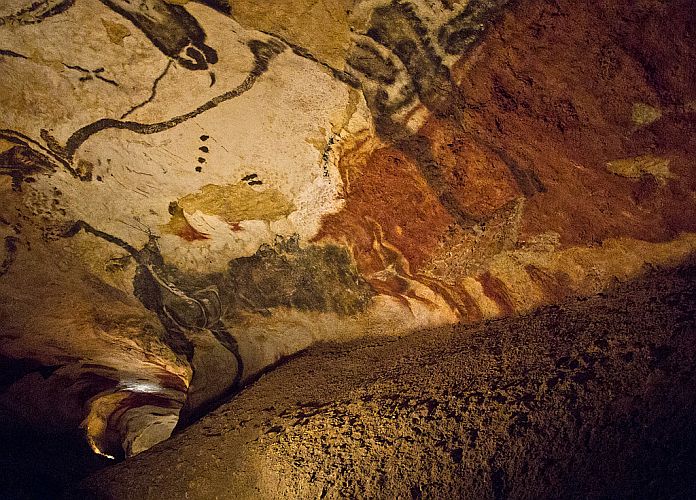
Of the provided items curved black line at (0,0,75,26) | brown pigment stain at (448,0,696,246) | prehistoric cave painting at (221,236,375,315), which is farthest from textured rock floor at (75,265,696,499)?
curved black line at (0,0,75,26)

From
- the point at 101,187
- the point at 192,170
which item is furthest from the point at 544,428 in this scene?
the point at 101,187

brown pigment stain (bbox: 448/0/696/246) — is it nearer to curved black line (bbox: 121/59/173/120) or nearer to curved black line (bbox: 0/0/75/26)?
curved black line (bbox: 121/59/173/120)

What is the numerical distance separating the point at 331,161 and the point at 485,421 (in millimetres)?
976

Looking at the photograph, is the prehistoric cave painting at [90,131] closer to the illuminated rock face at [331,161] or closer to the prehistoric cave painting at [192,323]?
the illuminated rock face at [331,161]

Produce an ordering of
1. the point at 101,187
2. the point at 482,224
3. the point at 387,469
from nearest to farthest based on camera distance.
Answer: the point at 387,469
the point at 482,224
the point at 101,187

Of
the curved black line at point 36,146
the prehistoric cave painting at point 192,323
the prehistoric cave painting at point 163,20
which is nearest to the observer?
the prehistoric cave painting at point 163,20

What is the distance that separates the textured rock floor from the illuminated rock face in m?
0.23

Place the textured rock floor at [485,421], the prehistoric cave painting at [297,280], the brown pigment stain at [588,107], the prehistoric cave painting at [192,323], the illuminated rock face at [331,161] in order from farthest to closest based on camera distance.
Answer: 1. the prehistoric cave painting at [192,323]
2. the prehistoric cave painting at [297,280]
3. the illuminated rock face at [331,161]
4. the brown pigment stain at [588,107]
5. the textured rock floor at [485,421]

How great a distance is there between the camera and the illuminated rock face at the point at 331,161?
1016 millimetres

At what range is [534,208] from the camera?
4.13ft

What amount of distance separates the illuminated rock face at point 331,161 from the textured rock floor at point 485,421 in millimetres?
227

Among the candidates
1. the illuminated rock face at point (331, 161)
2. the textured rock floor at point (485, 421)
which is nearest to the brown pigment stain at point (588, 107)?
the illuminated rock face at point (331, 161)

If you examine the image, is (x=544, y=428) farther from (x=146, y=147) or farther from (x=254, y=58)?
(x=146, y=147)

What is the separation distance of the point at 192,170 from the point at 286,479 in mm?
1155
